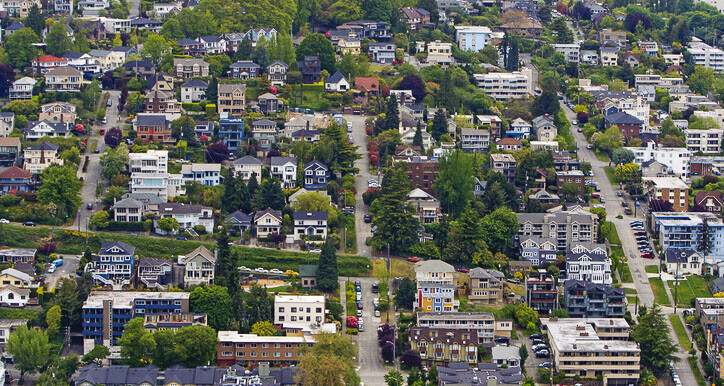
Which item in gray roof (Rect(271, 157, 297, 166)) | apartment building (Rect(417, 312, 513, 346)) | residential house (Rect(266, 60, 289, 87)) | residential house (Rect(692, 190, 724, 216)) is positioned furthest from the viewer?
residential house (Rect(266, 60, 289, 87))

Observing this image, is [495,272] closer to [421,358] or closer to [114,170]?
[421,358]

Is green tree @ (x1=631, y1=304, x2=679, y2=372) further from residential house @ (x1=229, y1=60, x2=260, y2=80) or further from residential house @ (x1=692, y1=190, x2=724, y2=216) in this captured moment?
residential house @ (x1=229, y1=60, x2=260, y2=80)

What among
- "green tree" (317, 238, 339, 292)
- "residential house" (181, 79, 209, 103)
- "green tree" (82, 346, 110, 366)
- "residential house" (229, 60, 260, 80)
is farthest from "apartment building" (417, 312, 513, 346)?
"residential house" (229, 60, 260, 80)

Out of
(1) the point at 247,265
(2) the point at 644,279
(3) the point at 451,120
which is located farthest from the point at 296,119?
(2) the point at 644,279

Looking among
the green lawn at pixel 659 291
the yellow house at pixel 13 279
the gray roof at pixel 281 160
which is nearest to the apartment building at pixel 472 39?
the gray roof at pixel 281 160

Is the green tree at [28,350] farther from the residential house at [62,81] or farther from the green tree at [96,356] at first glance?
the residential house at [62,81]

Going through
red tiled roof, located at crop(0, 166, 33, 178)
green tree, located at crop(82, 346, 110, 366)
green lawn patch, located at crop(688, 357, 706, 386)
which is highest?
red tiled roof, located at crop(0, 166, 33, 178)

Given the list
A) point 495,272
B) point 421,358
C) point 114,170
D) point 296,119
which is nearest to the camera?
point 421,358
